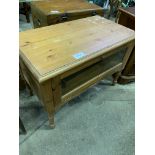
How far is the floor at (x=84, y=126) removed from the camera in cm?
111

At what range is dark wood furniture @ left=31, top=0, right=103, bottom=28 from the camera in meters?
1.34

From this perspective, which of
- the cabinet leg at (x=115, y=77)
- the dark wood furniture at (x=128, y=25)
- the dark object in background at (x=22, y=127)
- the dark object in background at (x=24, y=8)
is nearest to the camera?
the dark object in background at (x=22, y=127)

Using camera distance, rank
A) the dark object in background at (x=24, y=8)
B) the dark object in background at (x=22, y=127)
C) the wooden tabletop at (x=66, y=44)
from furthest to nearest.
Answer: the dark object in background at (x=24, y=8)
the dark object in background at (x=22, y=127)
the wooden tabletop at (x=66, y=44)

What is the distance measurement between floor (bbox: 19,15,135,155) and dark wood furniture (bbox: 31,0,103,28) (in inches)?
28.1

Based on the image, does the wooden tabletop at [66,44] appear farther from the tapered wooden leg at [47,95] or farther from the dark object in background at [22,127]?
the dark object in background at [22,127]

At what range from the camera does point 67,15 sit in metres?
1.39

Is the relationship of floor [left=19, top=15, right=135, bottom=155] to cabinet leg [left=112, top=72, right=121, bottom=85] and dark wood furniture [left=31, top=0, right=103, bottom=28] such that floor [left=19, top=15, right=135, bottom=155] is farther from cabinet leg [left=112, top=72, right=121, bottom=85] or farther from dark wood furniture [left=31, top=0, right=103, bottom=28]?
dark wood furniture [left=31, top=0, right=103, bottom=28]

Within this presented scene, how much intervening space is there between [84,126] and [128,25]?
982 millimetres

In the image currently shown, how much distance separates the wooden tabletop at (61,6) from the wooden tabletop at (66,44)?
0.28m

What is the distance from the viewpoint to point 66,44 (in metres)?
0.96

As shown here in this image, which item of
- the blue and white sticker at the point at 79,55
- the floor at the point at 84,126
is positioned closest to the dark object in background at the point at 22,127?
the floor at the point at 84,126
